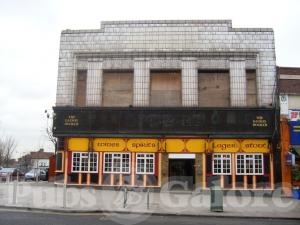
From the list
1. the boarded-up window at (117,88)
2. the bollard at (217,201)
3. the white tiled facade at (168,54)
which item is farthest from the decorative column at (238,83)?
the bollard at (217,201)

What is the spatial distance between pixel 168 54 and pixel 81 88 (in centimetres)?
569

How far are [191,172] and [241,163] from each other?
2.93 metres

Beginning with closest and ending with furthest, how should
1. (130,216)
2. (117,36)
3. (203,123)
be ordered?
1. (130,216)
2. (203,123)
3. (117,36)

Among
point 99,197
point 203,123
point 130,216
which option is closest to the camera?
point 130,216

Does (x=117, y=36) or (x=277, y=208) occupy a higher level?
(x=117, y=36)

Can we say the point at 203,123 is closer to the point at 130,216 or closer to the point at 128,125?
the point at 128,125

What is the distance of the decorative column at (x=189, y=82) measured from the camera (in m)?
26.6

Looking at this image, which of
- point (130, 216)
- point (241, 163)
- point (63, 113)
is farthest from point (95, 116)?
point (130, 216)

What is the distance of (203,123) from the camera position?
2612cm

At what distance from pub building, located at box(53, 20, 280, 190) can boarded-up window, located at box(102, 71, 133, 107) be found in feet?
0.20

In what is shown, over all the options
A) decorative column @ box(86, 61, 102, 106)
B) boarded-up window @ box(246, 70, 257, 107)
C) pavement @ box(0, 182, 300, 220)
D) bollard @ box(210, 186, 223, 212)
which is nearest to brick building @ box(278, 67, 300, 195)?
boarded-up window @ box(246, 70, 257, 107)

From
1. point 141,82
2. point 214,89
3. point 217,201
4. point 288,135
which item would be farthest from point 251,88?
point 217,201

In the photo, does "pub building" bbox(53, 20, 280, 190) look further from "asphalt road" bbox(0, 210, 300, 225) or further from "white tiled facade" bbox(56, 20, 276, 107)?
"asphalt road" bbox(0, 210, 300, 225)

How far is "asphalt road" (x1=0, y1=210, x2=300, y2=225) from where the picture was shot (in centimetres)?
1358
